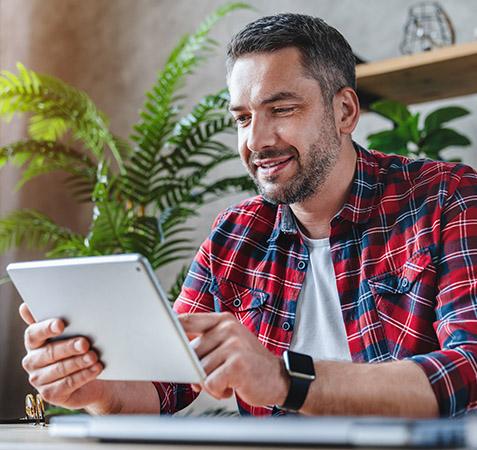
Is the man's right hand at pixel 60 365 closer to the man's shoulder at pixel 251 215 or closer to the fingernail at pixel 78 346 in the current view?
the fingernail at pixel 78 346

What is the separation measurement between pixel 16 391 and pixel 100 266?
2462mm

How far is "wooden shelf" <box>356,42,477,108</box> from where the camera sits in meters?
2.26

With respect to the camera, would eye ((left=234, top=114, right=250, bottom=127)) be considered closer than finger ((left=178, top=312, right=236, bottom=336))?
No

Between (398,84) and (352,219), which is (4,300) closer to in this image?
(398,84)

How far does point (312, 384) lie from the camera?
1.05 metres

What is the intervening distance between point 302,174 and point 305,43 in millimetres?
252

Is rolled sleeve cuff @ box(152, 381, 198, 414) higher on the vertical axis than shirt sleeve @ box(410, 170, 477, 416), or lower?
lower

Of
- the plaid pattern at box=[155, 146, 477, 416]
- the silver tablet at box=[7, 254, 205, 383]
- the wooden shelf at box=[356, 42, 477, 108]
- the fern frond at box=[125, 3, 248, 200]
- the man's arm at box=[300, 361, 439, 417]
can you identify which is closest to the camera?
the silver tablet at box=[7, 254, 205, 383]

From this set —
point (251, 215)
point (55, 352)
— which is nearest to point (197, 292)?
point (251, 215)

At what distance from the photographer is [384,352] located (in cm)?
139

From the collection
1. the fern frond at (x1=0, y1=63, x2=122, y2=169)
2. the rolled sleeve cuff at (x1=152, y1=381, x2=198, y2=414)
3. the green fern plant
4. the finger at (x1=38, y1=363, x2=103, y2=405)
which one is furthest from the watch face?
the fern frond at (x1=0, y1=63, x2=122, y2=169)

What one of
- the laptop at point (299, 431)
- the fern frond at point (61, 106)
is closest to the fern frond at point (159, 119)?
the fern frond at point (61, 106)

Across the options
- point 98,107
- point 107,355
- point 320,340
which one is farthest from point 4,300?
point 107,355

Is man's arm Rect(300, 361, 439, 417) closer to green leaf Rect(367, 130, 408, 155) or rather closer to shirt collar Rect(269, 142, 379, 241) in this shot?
shirt collar Rect(269, 142, 379, 241)
